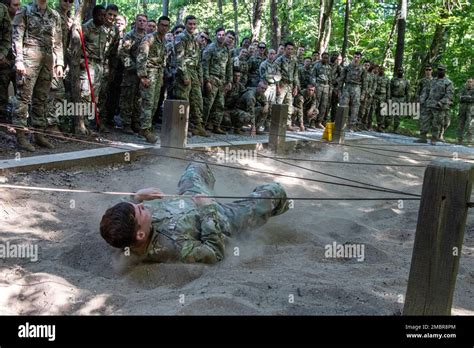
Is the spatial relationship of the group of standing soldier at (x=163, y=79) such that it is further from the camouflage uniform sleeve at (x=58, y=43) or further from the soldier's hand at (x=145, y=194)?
the soldier's hand at (x=145, y=194)

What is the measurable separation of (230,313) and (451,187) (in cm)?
149

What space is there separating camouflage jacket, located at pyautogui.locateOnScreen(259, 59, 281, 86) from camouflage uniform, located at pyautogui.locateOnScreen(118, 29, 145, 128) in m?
3.31

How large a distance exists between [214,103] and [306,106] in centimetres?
397

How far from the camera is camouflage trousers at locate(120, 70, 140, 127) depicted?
8.69m

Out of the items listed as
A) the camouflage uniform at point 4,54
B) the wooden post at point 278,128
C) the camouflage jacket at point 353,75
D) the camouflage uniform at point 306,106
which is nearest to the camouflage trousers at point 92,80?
the camouflage uniform at point 4,54

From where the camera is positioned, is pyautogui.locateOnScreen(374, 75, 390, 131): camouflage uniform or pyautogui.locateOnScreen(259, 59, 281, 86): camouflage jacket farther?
pyautogui.locateOnScreen(374, 75, 390, 131): camouflage uniform

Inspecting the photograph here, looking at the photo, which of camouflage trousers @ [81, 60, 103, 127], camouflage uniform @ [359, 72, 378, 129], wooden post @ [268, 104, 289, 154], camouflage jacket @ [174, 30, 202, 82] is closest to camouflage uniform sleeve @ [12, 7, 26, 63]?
camouflage trousers @ [81, 60, 103, 127]

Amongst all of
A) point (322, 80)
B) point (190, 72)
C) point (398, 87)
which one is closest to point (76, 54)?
point (190, 72)

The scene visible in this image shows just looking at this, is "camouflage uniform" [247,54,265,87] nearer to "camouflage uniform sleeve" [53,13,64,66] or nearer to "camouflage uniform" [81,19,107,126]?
"camouflage uniform" [81,19,107,126]

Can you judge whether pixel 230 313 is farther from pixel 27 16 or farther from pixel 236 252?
pixel 27 16

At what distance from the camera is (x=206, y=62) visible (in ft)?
32.8

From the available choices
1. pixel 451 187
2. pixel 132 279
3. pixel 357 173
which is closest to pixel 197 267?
pixel 132 279

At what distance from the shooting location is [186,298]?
326 cm

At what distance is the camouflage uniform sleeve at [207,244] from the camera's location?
389 centimetres
